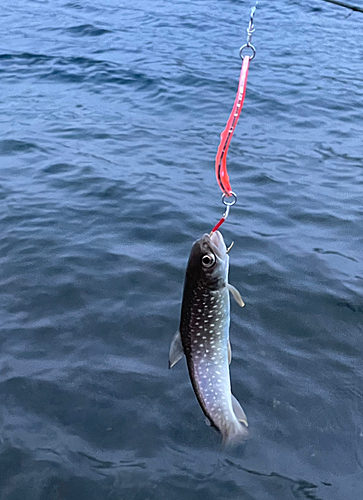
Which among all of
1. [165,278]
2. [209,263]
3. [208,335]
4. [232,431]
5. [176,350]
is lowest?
[165,278]

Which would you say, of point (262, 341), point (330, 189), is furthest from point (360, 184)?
point (262, 341)

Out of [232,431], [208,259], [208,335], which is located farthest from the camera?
[232,431]

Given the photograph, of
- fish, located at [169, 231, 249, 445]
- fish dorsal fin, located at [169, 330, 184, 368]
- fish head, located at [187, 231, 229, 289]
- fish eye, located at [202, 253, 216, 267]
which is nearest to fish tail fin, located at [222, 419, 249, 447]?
fish, located at [169, 231, 249, 445]

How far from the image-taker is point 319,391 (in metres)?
5.28

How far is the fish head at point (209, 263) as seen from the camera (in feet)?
11.4

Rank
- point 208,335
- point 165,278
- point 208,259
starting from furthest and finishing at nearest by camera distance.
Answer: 1. point 165,278
2. point 208,335
3. point 208,259

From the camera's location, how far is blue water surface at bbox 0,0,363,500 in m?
4.63

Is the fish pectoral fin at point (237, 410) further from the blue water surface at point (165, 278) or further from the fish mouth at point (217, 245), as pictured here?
the fish mouth at point (217, 245)

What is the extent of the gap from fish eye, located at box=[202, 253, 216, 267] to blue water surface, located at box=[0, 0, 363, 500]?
2.08 m

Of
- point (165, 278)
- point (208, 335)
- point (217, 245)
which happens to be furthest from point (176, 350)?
point (165, 278)

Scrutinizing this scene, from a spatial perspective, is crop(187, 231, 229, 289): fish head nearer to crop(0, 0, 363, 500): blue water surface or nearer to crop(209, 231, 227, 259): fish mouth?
crop(209, 231, 227, 259): fish mouth

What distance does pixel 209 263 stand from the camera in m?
3.47

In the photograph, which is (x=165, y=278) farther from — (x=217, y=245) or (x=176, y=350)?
(x=217, y=245)

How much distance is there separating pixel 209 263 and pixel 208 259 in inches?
1.1
